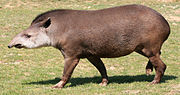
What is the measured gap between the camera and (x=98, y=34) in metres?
9.52

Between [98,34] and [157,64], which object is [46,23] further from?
[157,64]

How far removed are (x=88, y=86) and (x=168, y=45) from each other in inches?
337

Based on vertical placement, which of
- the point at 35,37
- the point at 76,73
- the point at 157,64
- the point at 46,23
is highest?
the point at 46,23

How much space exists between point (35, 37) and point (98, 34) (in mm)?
1699

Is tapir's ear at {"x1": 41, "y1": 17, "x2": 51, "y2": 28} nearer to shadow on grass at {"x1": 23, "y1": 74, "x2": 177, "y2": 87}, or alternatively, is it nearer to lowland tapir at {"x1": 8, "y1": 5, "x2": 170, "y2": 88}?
lowland tapir at {"x1": 8, "y1": 5, "x2": 170, "y2": 88}

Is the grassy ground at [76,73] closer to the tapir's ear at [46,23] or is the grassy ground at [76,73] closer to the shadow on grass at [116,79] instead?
the shadow on grass at [116,79]

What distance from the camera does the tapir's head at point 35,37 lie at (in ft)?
31.6

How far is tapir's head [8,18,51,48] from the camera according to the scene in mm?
9617

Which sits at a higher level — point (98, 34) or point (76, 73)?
point (98, 34)

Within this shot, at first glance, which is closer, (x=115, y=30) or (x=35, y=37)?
(x=115, y=30)

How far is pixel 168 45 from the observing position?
17.3 meters

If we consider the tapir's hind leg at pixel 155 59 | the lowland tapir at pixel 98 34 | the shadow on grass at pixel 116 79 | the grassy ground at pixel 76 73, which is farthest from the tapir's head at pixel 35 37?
the tapir's hind leg at pixel 155 59

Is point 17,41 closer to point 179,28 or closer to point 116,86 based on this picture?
point 116,86

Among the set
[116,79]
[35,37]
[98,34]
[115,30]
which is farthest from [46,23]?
[116,79]
